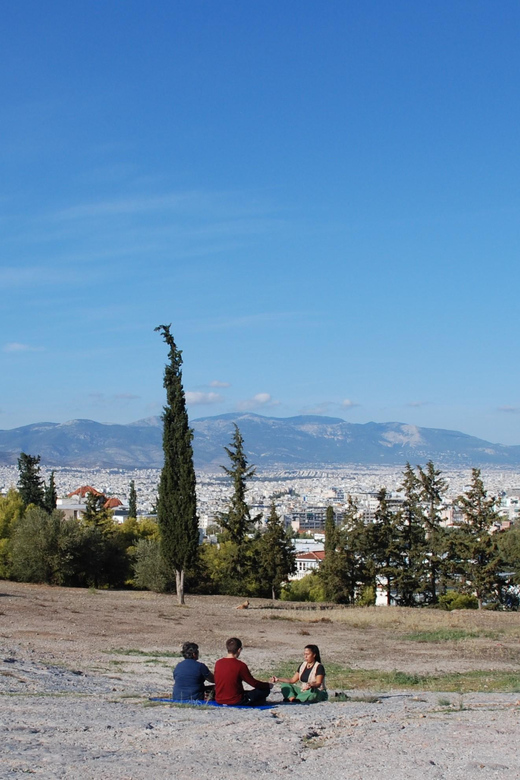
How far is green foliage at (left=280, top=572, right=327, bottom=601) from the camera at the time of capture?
4678 cm

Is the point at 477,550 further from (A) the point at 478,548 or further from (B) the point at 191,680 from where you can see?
(B) the point at 191,680

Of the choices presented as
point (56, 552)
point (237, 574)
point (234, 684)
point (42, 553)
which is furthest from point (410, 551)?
point (234, 684)

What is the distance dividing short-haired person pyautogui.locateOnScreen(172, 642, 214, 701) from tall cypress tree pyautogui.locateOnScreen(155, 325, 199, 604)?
67.9ft

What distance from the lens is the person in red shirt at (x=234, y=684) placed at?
934 cm

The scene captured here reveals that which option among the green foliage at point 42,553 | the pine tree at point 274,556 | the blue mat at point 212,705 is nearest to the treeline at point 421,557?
the pine tree at point 274,556

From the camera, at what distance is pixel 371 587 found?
137 feet

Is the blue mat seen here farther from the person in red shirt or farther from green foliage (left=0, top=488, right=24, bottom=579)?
green foliage (left=0, top=488, right=24, bottom=579)

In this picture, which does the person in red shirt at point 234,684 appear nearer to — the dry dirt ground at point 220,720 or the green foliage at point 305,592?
the dry dirt ground at point 220,720

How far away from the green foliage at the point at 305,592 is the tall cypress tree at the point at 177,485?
16.6 metres

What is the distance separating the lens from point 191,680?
31.5 ft

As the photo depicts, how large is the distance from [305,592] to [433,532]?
478 inches

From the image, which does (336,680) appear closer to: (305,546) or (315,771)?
(315,771)

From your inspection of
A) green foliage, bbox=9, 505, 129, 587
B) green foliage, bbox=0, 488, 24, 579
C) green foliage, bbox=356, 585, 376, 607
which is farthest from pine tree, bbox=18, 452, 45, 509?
green foliage, bbox=356, 585, 376, 607

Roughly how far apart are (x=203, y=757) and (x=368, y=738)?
1.74m
